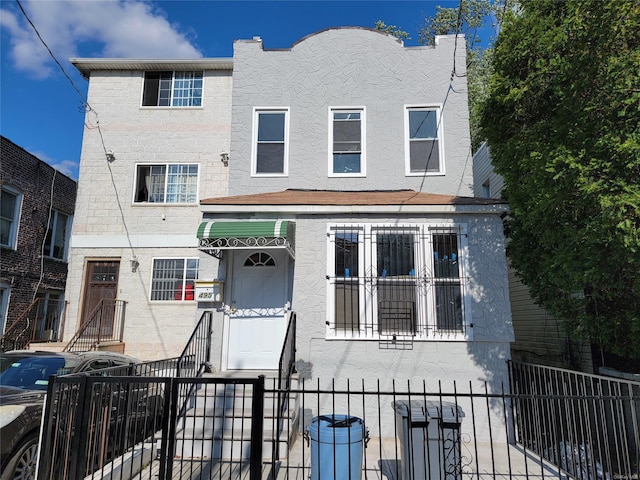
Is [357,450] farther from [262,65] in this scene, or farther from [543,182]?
[262,65]

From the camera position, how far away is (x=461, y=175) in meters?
8.84

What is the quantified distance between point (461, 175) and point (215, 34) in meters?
8.66

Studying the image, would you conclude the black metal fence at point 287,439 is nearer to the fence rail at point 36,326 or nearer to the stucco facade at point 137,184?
the stucco facade at point 137,184

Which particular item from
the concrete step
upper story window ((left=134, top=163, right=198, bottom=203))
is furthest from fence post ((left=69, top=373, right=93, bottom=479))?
upper story window ((left=134, top=163, right=198, bottom=203))

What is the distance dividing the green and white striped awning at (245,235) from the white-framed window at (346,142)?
2839 millimetres

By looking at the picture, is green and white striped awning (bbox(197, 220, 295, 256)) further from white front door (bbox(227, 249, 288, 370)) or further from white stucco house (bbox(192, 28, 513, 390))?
white front door (bbox(227, 249, 288, 370))

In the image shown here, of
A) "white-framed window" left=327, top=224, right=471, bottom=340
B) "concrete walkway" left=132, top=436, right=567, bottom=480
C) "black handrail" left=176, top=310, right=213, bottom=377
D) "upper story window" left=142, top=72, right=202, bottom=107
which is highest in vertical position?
"upper story window" left=142, top=72, right=202, bottom=107

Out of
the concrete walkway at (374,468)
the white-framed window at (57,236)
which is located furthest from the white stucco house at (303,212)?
the white-framed window at (57,236)

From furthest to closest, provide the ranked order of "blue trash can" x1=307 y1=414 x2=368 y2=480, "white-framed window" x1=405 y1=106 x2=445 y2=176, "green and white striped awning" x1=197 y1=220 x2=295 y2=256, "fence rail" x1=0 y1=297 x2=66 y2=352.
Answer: "fence rail" x1=0 y1=297 x2=66 y2=352
"white-framed window" x1=405 y1=106 x2=445 y2=176
"green and white striped awning" x1=197 y1=220 x2=295 y2=256
"blue trash can" x1=307 y1=414 x2=368 y2=480

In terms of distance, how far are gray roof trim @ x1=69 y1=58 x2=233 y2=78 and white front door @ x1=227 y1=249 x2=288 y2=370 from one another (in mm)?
8072

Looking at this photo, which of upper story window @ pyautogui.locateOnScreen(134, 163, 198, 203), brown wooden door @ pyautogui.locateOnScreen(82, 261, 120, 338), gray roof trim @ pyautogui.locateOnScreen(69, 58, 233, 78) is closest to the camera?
brown wooden door @ pyautogui.locateOnScreen(82, 261, 120, 338)

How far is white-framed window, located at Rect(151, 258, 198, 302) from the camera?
11997mm

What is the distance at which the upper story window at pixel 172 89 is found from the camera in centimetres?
1318

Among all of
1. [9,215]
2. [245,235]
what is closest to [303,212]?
[245,235]
